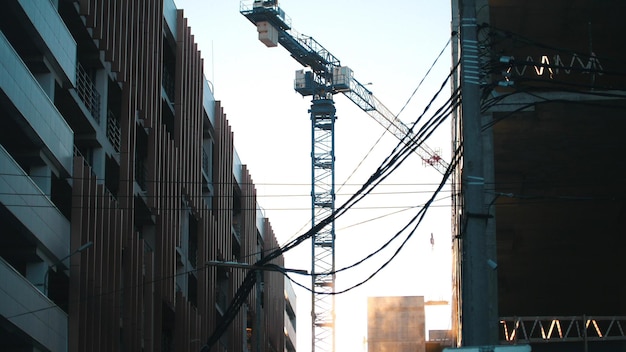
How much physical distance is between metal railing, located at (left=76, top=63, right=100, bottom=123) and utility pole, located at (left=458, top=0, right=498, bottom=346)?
76.5 feet

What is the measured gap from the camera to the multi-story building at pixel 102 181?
32156 millimetres

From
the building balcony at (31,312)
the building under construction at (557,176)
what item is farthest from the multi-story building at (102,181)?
the building under construction at (557,176)

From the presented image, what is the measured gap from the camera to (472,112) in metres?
16.7

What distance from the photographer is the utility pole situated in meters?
15.8

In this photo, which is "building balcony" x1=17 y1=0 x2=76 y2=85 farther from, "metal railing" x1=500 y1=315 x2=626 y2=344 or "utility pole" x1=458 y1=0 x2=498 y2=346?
"utility pole" x1=458 y1=0 x2=498 y2=346

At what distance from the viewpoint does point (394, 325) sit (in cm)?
10288

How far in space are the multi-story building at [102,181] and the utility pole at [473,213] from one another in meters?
15.8

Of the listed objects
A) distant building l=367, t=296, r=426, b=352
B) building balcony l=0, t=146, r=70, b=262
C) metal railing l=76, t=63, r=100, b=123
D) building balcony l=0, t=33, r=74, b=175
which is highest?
metal railing l=76, t=63, r=100, b=123

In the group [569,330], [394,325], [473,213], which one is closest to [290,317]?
[394,325]

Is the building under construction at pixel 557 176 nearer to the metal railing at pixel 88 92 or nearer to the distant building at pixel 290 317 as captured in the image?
the metal railing at pixel 88 92

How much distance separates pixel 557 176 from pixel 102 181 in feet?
56.0

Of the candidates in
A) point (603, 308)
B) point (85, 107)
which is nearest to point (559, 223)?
point (603, 308)

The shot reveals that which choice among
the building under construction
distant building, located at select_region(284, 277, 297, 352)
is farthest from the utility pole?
distant building, located at select_region(284, 277, 297, 352)

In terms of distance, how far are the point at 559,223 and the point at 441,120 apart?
1087 inches
